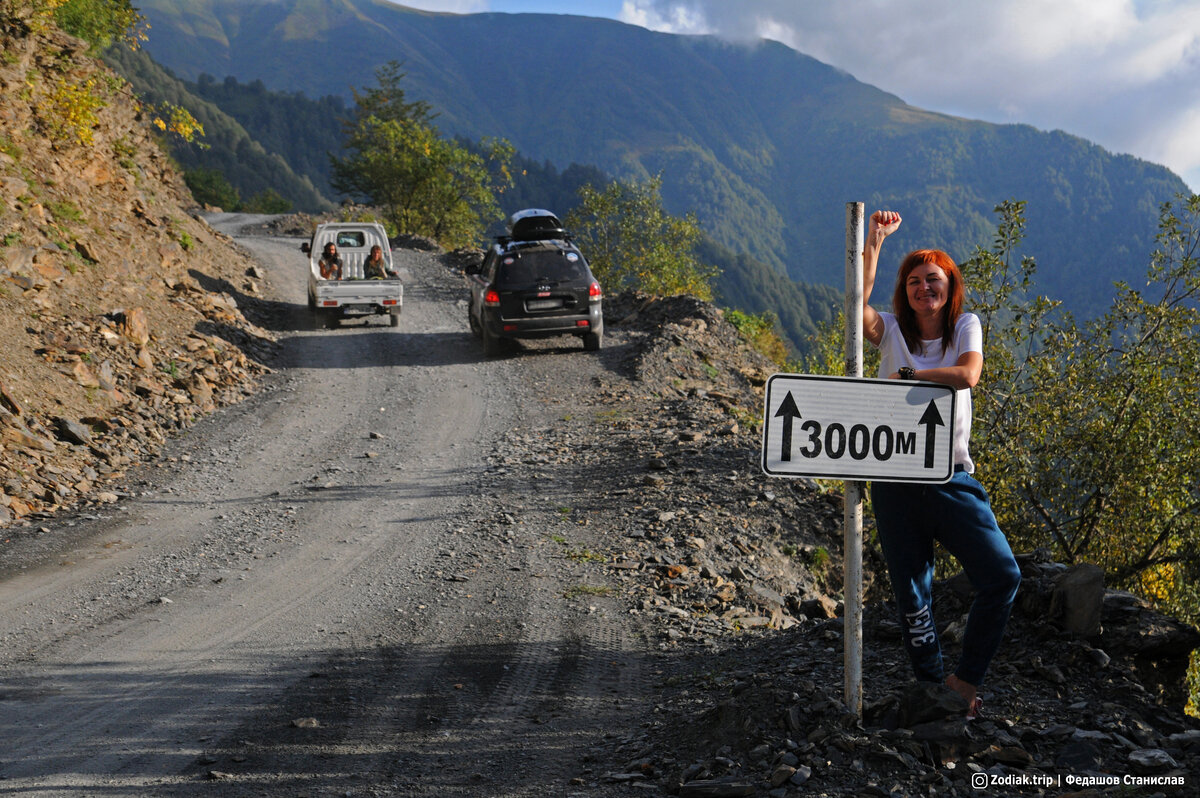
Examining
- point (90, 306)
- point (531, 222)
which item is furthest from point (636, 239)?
point (90, 306)

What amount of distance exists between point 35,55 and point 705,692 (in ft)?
59.7

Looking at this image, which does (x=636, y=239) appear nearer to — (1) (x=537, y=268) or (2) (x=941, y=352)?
(1) (x=537, y=268)

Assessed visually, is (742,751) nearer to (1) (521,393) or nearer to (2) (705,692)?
(2) (705,692)

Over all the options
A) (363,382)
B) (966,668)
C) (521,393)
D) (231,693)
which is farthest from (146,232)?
(966,668)

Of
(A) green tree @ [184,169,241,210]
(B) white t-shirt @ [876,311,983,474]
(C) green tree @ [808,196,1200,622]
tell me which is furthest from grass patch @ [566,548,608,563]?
(A) green tree @ [184,169,241,210]

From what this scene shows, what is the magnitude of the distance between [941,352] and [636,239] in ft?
157

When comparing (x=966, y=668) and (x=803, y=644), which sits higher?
(x=966, y=668)

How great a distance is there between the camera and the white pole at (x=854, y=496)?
324 cm

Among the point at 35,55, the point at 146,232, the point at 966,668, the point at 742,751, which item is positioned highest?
the point at 35,55

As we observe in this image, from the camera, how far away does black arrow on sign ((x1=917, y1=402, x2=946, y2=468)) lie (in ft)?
10.7

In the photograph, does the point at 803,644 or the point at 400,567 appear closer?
the point at 803,644

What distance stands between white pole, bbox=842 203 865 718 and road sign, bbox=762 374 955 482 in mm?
120

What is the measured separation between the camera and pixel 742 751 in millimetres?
3561

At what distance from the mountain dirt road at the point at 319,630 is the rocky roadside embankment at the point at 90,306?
26.5 inches
